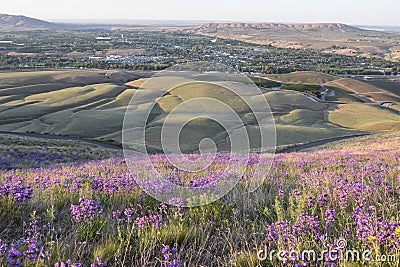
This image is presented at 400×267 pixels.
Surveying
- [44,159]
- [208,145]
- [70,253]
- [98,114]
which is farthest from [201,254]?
[98,114]

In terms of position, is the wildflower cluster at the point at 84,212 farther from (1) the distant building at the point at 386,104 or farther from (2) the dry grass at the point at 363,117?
(1) the distant building at the point at 386,104

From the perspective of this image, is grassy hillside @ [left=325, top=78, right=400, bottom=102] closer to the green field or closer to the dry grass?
the green field

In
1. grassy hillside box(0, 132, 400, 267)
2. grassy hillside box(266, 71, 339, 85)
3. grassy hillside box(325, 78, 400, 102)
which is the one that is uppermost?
grassy hillside box(0, 132, 400, 267)

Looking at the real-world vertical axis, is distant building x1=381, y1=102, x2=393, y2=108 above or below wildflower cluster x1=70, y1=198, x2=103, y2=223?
below

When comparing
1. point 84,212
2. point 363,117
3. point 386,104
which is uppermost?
point 84,212

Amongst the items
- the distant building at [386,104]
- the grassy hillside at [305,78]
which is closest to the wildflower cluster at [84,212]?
the distant building at [386,104]

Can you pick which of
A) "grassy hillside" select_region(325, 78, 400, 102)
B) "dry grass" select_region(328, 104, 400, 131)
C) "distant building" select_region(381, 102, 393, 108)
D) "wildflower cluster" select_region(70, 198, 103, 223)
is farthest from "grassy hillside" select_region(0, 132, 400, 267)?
"grassy hillside" select_region(325, 78, 400, 102)

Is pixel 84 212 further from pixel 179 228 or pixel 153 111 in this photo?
pixel 153 111

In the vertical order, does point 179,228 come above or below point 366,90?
above

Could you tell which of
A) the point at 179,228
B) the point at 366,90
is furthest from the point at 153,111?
the point at 366,90

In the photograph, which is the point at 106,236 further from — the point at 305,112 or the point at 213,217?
the point at 305,112

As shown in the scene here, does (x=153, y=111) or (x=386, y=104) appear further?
(x=386, y=104)
